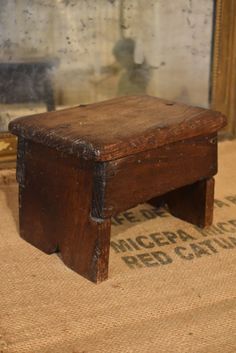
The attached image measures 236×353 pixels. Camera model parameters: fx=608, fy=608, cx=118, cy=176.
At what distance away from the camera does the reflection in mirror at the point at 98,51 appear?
2035mm

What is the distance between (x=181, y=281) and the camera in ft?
4.45

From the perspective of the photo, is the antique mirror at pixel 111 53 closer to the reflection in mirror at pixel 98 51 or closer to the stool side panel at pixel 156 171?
the reflection in mirror at pixel 98 51

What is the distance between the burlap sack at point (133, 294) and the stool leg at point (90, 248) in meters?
0.02

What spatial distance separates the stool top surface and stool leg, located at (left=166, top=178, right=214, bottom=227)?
0.17m

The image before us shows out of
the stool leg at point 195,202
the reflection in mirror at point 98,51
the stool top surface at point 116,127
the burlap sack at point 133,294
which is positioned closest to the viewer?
the burlap sack at point 133,294

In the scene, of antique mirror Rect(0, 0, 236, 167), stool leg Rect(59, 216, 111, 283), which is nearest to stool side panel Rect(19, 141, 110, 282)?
stool leg Rect(59, 216, 111, 283)

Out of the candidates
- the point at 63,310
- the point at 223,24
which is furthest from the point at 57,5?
the point at 63,310

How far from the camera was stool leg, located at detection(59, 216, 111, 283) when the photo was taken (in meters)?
1.30

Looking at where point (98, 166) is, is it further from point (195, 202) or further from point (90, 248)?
point (195, 202)

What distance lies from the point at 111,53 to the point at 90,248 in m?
1.05

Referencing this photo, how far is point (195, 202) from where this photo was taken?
1612 mm

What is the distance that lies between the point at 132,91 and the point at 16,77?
0.44 meters

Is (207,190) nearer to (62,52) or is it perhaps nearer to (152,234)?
(152,234)

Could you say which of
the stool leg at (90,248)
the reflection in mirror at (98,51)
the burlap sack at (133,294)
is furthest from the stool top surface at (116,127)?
the reflection in mirror at (98,51)
